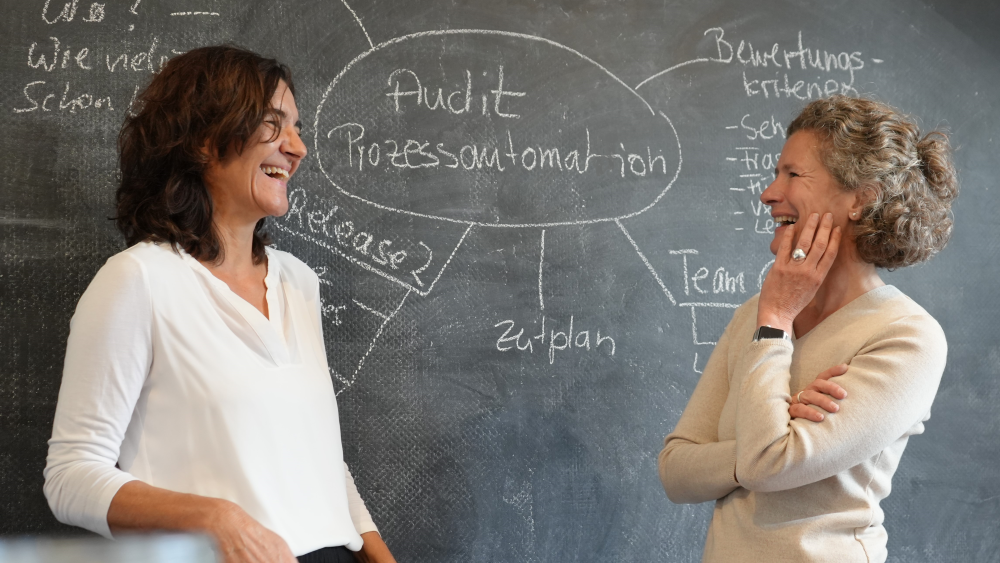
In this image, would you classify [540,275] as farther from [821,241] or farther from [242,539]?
[242,539]

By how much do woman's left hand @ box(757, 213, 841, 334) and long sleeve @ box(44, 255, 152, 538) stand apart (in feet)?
3.67

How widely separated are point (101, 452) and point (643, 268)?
1.43m

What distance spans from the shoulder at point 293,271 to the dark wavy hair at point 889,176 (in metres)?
1.10

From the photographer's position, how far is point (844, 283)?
1536 mm

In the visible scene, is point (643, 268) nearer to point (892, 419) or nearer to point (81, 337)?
point (892, 419)

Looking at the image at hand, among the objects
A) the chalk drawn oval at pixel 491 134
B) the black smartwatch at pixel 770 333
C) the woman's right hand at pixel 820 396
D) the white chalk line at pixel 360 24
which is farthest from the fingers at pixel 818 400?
the white chalk line at pixel 360 24

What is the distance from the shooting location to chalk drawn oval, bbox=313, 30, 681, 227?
2.05 m

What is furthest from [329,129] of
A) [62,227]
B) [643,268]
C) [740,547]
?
[740,547]

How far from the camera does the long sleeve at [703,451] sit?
1.46 metres

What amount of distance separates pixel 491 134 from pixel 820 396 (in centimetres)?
114

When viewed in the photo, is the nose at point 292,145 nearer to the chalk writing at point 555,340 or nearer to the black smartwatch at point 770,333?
the chalk writing at point 555,340

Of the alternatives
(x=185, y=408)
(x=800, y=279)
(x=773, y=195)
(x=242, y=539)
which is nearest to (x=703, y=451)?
(x=800, y=279)

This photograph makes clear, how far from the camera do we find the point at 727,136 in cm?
228

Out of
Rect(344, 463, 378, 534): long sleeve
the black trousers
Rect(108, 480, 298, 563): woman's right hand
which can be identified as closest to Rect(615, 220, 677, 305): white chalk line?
Rect(344, 463, 378, 534): long sleeve
